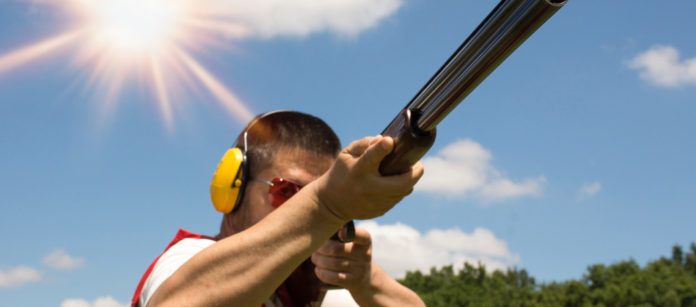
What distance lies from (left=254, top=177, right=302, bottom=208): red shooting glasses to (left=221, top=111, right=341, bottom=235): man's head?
3.9 inches

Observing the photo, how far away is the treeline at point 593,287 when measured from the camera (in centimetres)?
5159

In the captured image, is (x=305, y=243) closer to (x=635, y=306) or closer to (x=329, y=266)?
(x=329, y=266)

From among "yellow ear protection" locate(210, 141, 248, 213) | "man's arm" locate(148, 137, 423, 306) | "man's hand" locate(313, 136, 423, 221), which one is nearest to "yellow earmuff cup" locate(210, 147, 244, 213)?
"yellow ear protection" locate(210, 141, 248, 213)

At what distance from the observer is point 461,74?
2.09 meters

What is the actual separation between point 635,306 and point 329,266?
5343 cm

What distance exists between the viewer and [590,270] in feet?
188

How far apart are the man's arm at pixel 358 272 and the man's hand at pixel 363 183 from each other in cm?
84

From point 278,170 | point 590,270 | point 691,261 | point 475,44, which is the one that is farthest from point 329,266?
point 691,261

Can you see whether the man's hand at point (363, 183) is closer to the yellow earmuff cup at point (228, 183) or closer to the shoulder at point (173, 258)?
the shoulder at point (173, 258)

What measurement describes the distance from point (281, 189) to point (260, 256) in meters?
1.12

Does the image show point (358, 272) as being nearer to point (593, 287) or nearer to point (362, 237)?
point (362, 237)

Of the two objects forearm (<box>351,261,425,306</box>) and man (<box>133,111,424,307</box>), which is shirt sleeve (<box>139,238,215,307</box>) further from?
forearm (<box>351,261,425,306</box>)

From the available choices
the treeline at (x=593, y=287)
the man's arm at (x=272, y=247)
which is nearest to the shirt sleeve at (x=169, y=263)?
the man's arm at (x=272, y=247)

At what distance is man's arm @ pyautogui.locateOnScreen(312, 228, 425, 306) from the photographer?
3324 millimetres
